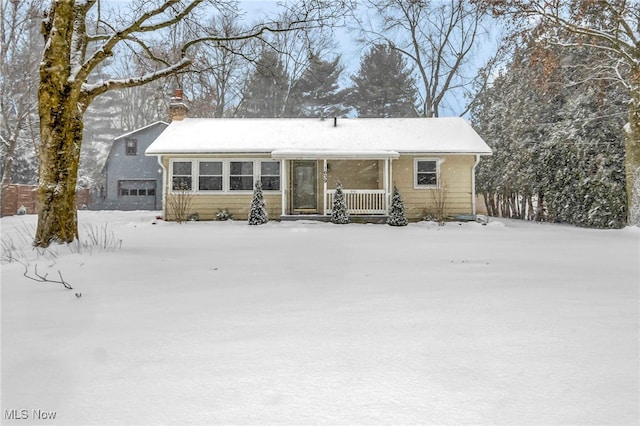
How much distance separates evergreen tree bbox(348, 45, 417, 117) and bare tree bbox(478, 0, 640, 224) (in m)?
17.4

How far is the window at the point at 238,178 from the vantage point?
15.4m

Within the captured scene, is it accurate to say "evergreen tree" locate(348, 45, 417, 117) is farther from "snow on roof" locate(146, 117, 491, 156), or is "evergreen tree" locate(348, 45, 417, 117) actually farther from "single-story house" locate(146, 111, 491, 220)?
"single-story house" locate(146, 111, 491, 220)

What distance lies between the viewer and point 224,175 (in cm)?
1536

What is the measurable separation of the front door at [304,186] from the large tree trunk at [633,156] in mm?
9969

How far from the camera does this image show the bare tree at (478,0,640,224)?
10781 millimetres

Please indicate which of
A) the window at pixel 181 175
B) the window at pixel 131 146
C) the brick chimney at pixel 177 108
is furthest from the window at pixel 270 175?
the window at pixel 131 146

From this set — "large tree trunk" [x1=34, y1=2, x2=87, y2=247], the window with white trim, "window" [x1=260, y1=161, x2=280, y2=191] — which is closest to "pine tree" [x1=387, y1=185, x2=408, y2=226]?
the window with white trim

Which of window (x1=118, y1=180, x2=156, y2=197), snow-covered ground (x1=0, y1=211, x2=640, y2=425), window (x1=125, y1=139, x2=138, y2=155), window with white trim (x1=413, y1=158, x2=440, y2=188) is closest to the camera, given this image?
snow-covered ground (x1=0, y1=211, x2=640, y2=425)

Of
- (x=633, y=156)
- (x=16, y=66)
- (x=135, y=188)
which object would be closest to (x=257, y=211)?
(x=633, y=156)

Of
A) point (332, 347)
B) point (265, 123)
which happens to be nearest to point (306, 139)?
point (265, 123)

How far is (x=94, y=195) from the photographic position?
27.2 m

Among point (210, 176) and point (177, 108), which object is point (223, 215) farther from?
point (177, 108)

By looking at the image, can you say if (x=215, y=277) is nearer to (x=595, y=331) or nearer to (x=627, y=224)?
(x=595, y=331)

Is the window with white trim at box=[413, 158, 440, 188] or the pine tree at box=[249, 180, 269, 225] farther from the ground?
the window with white trim at box=[413, 158, 440, 188]
